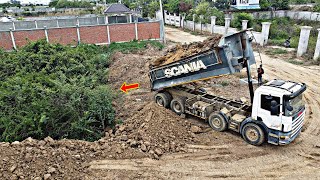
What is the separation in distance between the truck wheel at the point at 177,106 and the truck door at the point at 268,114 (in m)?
2.93

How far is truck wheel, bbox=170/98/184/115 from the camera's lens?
954cm

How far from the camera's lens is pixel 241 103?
8.80 metres

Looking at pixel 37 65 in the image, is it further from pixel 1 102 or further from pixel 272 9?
pixel 272 9

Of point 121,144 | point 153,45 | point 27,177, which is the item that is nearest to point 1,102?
point 27,177

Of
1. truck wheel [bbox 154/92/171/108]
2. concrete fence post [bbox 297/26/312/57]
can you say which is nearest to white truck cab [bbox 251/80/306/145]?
truck wheel [bbox 154/92/171/108]

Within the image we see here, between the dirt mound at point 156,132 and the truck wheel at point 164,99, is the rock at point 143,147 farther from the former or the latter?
the truck wheel at point 164,99

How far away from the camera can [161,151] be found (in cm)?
743

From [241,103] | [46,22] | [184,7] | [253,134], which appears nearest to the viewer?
[253,134]

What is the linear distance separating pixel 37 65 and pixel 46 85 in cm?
387

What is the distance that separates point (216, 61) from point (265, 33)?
14.8 m

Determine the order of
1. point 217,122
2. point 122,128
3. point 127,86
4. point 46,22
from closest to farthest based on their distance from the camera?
point 122,128
point 217,122
point 127,86
point 46,22

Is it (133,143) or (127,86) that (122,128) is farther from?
(127,86)

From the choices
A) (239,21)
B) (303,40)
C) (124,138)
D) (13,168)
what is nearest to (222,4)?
(239,21)

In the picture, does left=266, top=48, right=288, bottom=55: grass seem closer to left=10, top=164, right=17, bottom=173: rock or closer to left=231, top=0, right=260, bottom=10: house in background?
left=231, top=0, right=260, bottom=10: house in background
